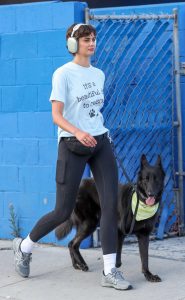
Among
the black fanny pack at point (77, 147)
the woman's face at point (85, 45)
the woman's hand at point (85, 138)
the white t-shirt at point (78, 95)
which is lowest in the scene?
the black fanny pack at point (77, 147)

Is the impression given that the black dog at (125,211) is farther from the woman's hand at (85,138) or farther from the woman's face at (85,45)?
the woman's face at (85,45)

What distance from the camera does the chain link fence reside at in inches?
260

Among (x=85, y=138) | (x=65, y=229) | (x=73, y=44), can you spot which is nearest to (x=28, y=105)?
(x=65, y=229)

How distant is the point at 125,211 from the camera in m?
5.48

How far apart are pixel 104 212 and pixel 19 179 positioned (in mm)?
1959

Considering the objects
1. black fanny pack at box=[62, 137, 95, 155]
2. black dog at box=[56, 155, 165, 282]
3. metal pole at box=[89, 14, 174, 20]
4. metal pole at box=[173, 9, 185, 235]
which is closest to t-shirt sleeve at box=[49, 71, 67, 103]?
black fanny pack at box=[62, 137, 95, 155]

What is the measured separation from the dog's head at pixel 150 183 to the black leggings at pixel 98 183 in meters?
0.33

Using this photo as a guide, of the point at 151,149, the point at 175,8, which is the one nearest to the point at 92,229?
the point at 151,149

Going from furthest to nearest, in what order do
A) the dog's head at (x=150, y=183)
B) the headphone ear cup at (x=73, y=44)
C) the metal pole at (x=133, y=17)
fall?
the metal pole at (x=133, y=17) < the dog's head at (x=150, y=183) < the headphone ear cup at (x=73, y=44)

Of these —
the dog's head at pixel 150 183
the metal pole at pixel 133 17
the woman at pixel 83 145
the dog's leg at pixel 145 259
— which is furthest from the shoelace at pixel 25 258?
the metal pole at pixel 133 17

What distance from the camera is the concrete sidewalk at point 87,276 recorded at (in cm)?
503

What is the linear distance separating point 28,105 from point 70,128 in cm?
206

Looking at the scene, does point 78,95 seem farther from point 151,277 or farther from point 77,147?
point 151,277

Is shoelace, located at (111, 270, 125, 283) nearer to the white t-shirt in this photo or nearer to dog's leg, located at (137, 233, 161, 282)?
dog's leg, located at (137, 233, 161, 282)
